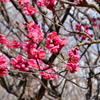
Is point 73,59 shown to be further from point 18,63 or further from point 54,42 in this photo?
point 18,63

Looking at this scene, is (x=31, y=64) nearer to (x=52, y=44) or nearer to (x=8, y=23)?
(x=52, y=44)

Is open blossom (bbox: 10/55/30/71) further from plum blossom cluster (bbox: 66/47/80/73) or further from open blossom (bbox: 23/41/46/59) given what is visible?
plum blossom cluster (bbox: 66/47/80/73)

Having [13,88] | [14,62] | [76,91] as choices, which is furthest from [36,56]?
[76,91]

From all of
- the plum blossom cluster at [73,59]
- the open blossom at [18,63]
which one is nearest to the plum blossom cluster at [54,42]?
the plum blossom cluster at [73,59]

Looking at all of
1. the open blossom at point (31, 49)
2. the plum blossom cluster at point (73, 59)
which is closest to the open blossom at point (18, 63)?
the open blossom at point (31, 49)

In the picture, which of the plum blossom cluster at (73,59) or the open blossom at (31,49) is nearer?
the open blossom at (31,49)

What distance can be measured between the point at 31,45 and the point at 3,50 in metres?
1.82

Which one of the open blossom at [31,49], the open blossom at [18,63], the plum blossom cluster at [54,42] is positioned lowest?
the open blossom at [18,63]

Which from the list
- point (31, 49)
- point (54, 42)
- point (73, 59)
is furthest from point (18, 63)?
point (73, 59)

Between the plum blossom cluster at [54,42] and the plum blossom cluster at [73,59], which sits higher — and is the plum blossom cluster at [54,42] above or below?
above

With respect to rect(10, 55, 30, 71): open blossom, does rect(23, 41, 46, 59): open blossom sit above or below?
above

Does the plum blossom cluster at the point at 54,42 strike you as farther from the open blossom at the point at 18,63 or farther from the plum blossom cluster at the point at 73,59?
the open blossom at the point at 18,63

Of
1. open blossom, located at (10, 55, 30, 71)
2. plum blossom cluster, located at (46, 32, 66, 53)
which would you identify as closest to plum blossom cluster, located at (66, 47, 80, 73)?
plum blossom cluster, located at (46, 32, 66, 53)

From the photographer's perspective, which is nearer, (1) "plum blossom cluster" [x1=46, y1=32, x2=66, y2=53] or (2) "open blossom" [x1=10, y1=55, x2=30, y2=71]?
(1) "plum blossom cluster" [x1=46, y1=32, x2=66, y2=53]
